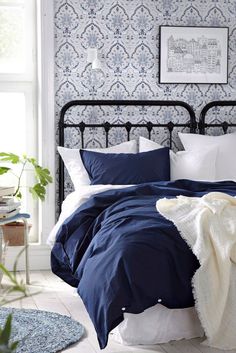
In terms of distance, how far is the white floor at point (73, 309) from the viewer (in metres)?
2.86

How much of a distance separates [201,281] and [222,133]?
2634mm

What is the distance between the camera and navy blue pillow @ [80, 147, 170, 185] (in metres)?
4.43

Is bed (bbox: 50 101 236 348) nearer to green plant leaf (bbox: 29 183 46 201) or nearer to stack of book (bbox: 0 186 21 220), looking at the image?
green plant leaf (bbox: 29 183 46 201)

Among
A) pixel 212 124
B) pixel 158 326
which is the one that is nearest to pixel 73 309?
pixel 158 326

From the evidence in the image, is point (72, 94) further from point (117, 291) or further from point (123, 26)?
point (117, 291)

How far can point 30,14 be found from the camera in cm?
486

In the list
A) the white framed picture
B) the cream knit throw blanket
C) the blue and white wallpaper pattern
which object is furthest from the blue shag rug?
the white framed picture

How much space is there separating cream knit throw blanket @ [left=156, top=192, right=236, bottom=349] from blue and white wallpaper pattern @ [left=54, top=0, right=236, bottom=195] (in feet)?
7.15

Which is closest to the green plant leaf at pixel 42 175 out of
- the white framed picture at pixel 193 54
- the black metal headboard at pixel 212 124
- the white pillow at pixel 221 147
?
the white pillow at pixel 221 147

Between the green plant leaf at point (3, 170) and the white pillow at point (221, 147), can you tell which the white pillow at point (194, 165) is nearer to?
the white pillow at point (221, 147)

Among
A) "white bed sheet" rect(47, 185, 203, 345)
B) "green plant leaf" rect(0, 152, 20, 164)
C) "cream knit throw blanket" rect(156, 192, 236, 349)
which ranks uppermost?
"green plant leaf" rect(0, 152, 20, 164)

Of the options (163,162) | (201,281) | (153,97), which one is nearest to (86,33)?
(153,97)

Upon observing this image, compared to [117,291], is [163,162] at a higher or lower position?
higher

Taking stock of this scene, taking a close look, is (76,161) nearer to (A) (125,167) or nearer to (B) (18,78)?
(A) (125,167)
